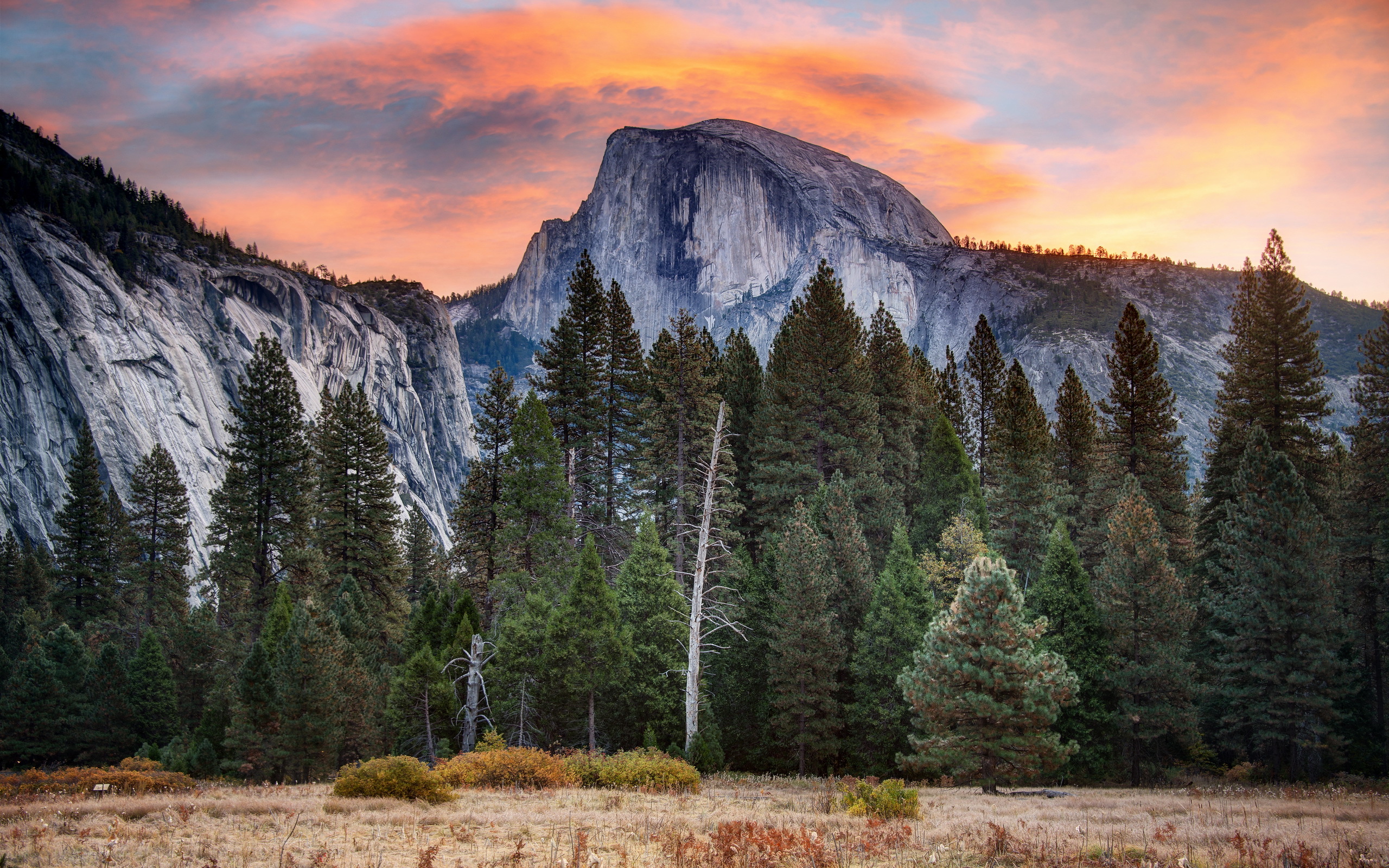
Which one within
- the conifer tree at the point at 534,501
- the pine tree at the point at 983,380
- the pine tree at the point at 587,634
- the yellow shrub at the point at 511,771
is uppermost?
the pine tree at the point at 983,380

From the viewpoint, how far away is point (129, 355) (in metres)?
81.4

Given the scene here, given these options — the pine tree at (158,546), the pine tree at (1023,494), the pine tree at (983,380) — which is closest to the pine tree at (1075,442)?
the pine tree at (1023,494)

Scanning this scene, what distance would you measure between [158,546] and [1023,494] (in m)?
51.4

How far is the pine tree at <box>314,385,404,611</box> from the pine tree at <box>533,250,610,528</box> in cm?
1074

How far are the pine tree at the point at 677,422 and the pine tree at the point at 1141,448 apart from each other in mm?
19284

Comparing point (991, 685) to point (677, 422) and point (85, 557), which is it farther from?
point (85, 557)

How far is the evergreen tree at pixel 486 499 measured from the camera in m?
34.8

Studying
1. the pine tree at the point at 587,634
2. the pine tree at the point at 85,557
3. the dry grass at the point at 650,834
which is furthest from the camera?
the pine tree at the point at 85,557

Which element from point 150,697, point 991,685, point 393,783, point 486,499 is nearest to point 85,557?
point 150,697

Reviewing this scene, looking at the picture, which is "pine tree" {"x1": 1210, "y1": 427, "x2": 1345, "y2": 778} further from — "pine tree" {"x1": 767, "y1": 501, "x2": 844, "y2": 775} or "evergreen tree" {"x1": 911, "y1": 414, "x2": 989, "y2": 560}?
"pine tree" {"x1": 767, "y1": 501, "x2": 844, "y2": 775}

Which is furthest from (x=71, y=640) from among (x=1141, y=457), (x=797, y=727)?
(x=1141, y=457)

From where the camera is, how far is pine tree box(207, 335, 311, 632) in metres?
37.0

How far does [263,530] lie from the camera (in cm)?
3775

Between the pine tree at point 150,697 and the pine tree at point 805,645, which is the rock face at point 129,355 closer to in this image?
the pine tree at point 150,697
